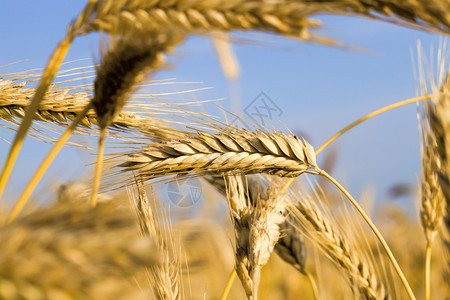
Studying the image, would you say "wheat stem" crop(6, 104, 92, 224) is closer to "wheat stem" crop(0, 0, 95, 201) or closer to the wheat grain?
"wheat stem" crop(0, 0, 95, 201)

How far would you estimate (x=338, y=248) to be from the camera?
191 centimetres

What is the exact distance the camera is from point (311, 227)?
1.95 meters

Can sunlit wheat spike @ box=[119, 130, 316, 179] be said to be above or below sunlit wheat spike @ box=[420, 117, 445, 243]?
above

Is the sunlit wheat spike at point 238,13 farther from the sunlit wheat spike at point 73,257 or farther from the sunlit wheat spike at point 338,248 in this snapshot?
the sunlit wheat spike at point 338,248

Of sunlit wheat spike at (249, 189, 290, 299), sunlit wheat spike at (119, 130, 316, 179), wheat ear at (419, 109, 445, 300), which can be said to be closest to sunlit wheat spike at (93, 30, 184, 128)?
sunlit wheat spike at (119, 130, 316, 179)

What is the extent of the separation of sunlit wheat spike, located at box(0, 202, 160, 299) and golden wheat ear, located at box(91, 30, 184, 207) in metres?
0.36

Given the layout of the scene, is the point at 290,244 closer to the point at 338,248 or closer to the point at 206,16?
the point at 338,248

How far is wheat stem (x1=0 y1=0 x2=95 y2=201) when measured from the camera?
119 centimetres

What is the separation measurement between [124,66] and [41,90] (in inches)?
10.8

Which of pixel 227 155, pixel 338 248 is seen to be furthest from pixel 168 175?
pixel 338 248

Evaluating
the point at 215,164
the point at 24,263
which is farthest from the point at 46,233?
the point at 215,164

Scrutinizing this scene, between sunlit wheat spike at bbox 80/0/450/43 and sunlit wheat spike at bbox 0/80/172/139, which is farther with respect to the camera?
sunlit wheat spike at bbox 0/80/172/139

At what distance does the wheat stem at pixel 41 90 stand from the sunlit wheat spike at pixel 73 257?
493 millimetres

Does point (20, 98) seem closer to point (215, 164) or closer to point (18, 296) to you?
point (215, 164)
